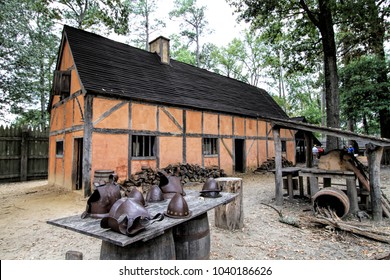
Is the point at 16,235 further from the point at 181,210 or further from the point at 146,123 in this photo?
the point at 146,123

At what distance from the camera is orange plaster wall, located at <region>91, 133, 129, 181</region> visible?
24.1 feet

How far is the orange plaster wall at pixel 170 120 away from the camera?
9180mm

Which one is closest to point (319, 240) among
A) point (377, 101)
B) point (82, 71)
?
point (82, 71)

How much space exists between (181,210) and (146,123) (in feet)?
22.6

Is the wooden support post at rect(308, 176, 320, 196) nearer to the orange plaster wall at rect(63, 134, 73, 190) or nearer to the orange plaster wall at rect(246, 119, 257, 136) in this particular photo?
the orange plaster wall at rect(246, 119, 257, 136)

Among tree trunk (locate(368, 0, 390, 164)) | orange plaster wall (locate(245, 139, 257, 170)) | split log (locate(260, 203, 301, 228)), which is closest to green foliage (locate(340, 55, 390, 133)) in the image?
tree trunk (locate(368, 0, 390, 164))

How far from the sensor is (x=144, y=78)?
9.85 m

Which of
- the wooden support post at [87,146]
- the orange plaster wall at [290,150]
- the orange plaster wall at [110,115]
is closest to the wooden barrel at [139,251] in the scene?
the wooden support post at [87,146]

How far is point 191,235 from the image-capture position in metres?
A: 2.66

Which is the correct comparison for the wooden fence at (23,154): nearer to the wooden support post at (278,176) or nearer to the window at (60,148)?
the window at (60,148)

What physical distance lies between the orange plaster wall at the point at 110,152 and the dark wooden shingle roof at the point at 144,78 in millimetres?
1545

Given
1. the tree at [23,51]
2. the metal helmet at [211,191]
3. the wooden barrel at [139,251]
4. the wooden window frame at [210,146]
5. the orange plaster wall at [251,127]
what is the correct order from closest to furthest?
the wooden barrel at [139,251] < the metal helmet at [211,191] < the wooden window frame at [210,146] < the tree at [23,51] < the orange plaster wall at [251,127]

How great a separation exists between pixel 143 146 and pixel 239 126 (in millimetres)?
6172

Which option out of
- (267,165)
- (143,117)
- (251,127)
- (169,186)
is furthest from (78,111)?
(267,165)
